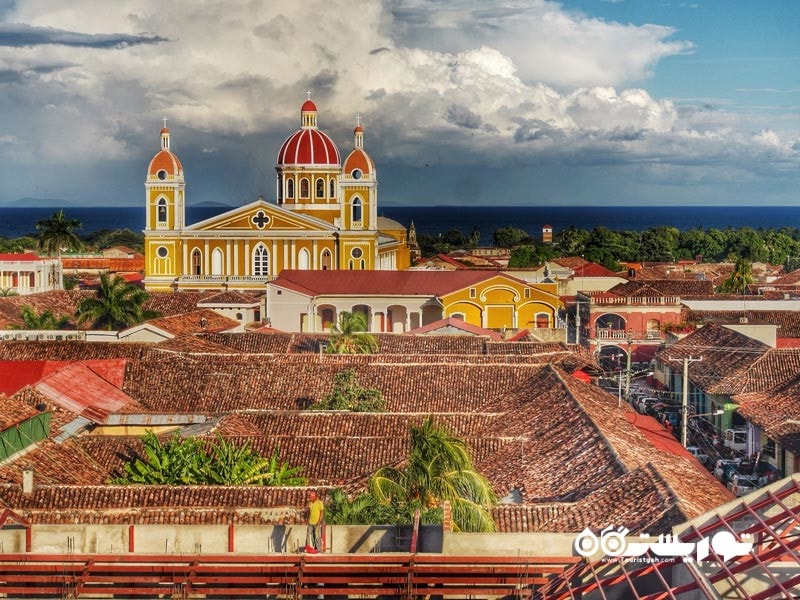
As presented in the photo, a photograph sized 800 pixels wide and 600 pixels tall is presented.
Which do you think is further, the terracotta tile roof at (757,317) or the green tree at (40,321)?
the terracotta tile roof at (757,317)

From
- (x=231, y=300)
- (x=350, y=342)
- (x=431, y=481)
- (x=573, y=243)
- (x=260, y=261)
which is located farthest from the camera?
(x=573, y=243)

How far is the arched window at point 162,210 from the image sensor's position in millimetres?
77250

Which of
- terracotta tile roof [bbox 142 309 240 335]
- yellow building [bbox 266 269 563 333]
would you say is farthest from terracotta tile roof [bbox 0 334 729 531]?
yellow building [bbox 266 269 563 333]

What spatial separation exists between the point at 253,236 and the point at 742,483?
4853cm

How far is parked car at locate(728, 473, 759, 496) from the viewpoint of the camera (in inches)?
1157

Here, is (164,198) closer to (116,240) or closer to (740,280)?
(740,280)

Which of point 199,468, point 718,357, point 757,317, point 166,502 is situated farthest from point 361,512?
point 757,317

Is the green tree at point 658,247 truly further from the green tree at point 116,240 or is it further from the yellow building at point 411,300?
the yellow building at point 411,300

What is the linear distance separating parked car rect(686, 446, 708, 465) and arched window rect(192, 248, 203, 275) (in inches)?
1774

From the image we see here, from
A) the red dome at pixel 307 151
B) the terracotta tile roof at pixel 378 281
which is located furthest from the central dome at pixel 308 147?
the terracotta tile roof at pixel 378 281

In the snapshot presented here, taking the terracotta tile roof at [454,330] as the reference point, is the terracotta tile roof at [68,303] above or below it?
above

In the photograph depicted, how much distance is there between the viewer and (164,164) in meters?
78.2

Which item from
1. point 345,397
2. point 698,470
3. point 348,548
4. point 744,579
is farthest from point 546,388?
point 744,579

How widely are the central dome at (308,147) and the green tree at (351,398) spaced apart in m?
44.5
